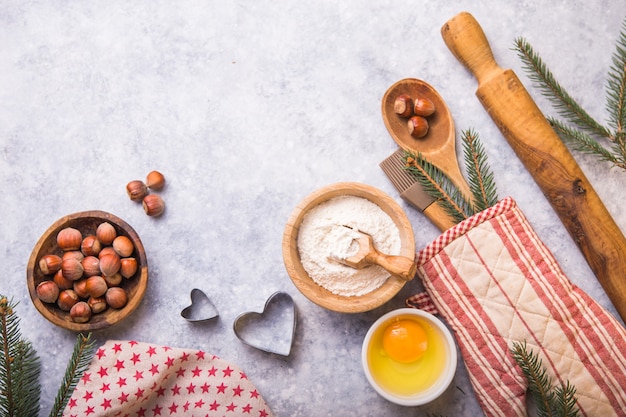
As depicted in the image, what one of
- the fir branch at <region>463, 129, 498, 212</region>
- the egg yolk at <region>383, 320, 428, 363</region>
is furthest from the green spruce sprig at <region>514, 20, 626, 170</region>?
the egg yolk at <region>383, 320, 428, 363</region>

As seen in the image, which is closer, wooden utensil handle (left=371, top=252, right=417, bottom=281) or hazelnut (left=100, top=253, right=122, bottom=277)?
wooden utensil handle (left=371, top=252, right=417, bottom=281)

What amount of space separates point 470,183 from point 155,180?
0.89m

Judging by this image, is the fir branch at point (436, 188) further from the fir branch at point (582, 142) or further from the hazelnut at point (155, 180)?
the hazelnut at point (155, 180)

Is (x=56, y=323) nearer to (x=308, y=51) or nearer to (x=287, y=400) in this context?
(x=287, y=400)

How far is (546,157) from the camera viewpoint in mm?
1553

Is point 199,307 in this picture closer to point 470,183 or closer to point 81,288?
point 81,288

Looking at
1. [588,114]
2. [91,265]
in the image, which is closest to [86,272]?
[91,265]

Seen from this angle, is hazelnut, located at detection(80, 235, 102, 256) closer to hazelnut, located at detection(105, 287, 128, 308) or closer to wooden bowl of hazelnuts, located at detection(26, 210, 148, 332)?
wooden bowl of hazelnuts, located at detection(26, 210, 148, 332)

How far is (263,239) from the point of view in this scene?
64.8 inches

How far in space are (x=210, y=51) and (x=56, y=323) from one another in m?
0.88

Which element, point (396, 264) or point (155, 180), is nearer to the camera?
point (396, 264)

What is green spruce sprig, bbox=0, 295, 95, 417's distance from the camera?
1.36 m

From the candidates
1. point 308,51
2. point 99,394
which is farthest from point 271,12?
point 99,394

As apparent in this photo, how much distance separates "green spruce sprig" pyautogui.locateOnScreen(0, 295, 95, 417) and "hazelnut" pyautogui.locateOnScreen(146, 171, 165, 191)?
1.45 ft
